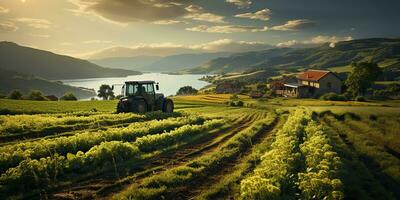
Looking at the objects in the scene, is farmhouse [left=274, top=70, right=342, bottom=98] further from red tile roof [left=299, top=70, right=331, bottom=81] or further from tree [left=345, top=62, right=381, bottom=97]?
tree [left=345, top=62, right=381, bottom=97]

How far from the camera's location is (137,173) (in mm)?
13734

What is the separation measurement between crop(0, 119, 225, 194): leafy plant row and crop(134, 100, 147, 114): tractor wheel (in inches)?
556

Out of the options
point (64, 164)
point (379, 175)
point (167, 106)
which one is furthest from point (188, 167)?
point (167, 106)

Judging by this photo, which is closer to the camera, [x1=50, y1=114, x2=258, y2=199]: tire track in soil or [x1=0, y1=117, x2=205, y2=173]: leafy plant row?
[x1=50, y1=114, x2=258, y2=199]: tire track in soil

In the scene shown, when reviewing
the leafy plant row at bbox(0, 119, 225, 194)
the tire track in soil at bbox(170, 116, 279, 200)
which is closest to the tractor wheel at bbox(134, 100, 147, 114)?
the leafy plant row at bbox(0, 119, 225, 194)

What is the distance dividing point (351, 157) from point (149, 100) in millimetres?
22238

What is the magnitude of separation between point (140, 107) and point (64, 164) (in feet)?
66.7

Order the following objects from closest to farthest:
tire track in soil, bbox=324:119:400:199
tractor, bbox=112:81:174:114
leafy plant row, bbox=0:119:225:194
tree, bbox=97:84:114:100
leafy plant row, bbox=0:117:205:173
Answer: leafy plant row, bbox=0:119:225:194
tire track in soil, bbox=324:119:400:199
leafy plant row, bbox=0:117:205:173
tractor, bbox=112:81:174:114
tree, bbox=97:84:114:100

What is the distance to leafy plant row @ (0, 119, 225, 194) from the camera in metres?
11.7

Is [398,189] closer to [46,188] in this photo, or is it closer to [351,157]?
[351,157]

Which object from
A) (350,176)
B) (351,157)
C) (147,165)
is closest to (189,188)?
(147,165)

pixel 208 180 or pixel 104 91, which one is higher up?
pixel 104 91

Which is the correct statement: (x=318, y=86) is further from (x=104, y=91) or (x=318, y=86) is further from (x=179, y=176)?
(x=179, y=176)

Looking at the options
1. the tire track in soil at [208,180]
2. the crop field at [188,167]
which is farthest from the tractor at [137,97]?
the tire track in soil at [208,180]
